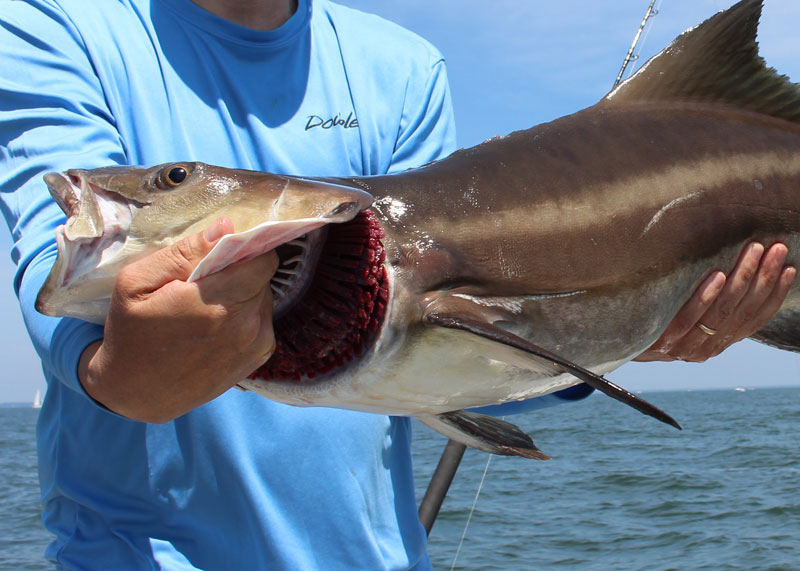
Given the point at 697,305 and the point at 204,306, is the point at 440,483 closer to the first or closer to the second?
the point at 697,305

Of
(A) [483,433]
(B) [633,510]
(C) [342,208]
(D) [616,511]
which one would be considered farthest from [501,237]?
(B) [633,510]

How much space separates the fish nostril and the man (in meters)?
0.15

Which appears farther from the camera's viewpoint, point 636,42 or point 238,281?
point 636,42

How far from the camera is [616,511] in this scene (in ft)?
52.1

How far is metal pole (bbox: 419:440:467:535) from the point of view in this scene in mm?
4345

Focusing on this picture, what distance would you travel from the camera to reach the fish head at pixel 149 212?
53.5 inches

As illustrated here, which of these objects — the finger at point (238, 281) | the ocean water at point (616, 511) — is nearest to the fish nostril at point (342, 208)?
the finger at point (238, 281)

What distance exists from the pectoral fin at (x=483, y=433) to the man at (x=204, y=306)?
217mm

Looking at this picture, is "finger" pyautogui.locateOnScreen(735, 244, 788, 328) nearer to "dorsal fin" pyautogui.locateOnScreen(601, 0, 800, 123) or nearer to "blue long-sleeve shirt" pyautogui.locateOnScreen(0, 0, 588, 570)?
"dorsal fin" pyautogui.locateOnScreen(601, 0, 800, 123)

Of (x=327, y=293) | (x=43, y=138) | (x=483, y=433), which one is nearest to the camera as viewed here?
(x=327, y=293)

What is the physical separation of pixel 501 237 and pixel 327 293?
1.79ft

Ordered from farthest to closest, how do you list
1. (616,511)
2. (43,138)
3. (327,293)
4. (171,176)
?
(616,511)
(43,138)
(327,293)
(171,176)

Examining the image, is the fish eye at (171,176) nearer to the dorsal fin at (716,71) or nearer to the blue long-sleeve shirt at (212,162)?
the blue long-sleeve shirt at (212,162)

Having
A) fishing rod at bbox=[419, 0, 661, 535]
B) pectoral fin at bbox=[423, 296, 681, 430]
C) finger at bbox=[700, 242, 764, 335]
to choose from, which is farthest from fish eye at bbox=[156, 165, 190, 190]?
fishing rod at bbox=[419, 0, 661, 535]
